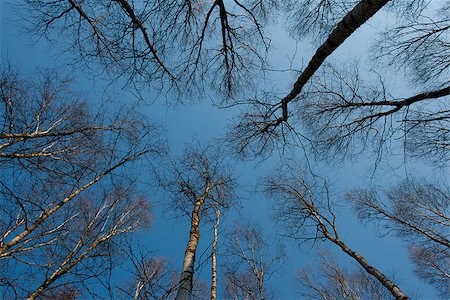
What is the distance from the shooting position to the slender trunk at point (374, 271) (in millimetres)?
4230

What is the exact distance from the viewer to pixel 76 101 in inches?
211

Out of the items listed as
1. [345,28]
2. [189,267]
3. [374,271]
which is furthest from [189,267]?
[374,271]

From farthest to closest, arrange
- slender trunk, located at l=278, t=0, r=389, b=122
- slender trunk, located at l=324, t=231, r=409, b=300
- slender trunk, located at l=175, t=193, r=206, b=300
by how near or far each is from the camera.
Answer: slender trunk, located at l=324, t=231, r=409, b=300, slender trunk, located at l=175, t=193, r=206, b=300, slender trunk, located at l=278, t=0, r=389, b=122

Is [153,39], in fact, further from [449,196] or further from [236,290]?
[236,290]

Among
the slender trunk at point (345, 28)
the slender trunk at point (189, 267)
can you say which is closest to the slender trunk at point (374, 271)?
the slender trunk at point (189, 267)

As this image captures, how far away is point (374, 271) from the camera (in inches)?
196

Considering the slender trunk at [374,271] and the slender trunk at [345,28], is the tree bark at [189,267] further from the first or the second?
the slender trunk at [374,271]

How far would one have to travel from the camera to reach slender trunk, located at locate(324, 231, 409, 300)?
167 inches

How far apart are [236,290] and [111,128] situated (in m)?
8.39

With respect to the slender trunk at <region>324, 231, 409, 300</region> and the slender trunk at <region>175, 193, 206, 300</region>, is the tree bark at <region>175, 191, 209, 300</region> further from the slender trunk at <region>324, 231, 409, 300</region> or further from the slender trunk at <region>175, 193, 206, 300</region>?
the slender trunk at <region>324, 231, 409, 300</region>

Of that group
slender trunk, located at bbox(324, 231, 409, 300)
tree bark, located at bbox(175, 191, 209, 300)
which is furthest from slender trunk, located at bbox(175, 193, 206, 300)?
slender trunk, located at bbox(324, 231, 409, 300)

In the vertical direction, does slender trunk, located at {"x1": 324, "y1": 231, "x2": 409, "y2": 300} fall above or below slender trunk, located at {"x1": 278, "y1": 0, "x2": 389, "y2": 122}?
below

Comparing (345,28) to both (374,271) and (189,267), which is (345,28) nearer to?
(189,267)

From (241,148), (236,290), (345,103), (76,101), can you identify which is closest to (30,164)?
(76,101)
